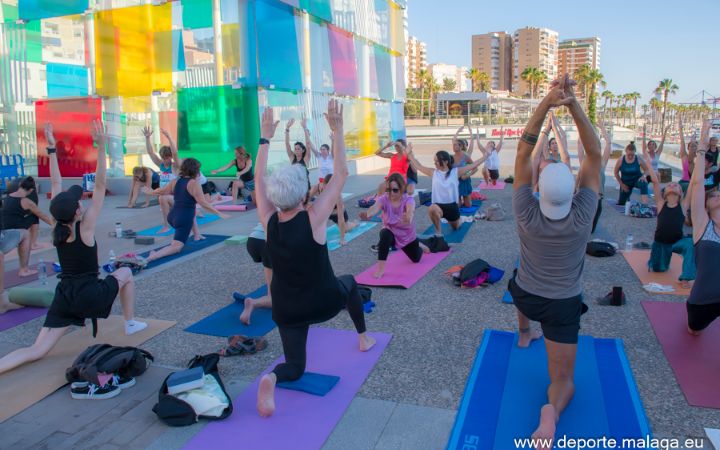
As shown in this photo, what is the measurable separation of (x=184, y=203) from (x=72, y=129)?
10174 millimetres

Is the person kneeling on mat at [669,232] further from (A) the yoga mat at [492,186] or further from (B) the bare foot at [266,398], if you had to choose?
(A) the yoga mat at [492,186]

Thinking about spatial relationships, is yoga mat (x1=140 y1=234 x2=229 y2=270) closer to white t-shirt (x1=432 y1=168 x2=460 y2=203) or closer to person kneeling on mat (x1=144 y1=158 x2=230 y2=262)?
person kneeling on mat (x1=144 y1=158 x2=230 y2=262)

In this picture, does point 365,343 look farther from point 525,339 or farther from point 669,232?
point 669,232

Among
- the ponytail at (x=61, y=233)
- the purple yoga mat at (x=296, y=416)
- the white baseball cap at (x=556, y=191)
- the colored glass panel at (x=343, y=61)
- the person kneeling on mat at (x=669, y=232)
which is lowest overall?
the purple yoga mat at (x=296, y=416)

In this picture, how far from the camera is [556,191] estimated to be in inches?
116

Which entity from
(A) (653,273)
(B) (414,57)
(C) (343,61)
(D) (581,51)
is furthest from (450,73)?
(A) (653,273)

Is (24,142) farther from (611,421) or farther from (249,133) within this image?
(611,421)

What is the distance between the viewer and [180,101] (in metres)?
14.6

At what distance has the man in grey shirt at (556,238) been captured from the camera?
9.84 feet

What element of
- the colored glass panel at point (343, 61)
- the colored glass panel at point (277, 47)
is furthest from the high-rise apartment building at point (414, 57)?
the colored glass panel at point (277, 47)

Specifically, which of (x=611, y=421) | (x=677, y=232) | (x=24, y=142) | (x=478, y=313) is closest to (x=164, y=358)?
(x=478, y=313)

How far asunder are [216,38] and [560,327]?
12.8 m

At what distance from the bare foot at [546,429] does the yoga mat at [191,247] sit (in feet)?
19.8

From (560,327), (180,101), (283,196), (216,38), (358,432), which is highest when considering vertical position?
(216,38)
